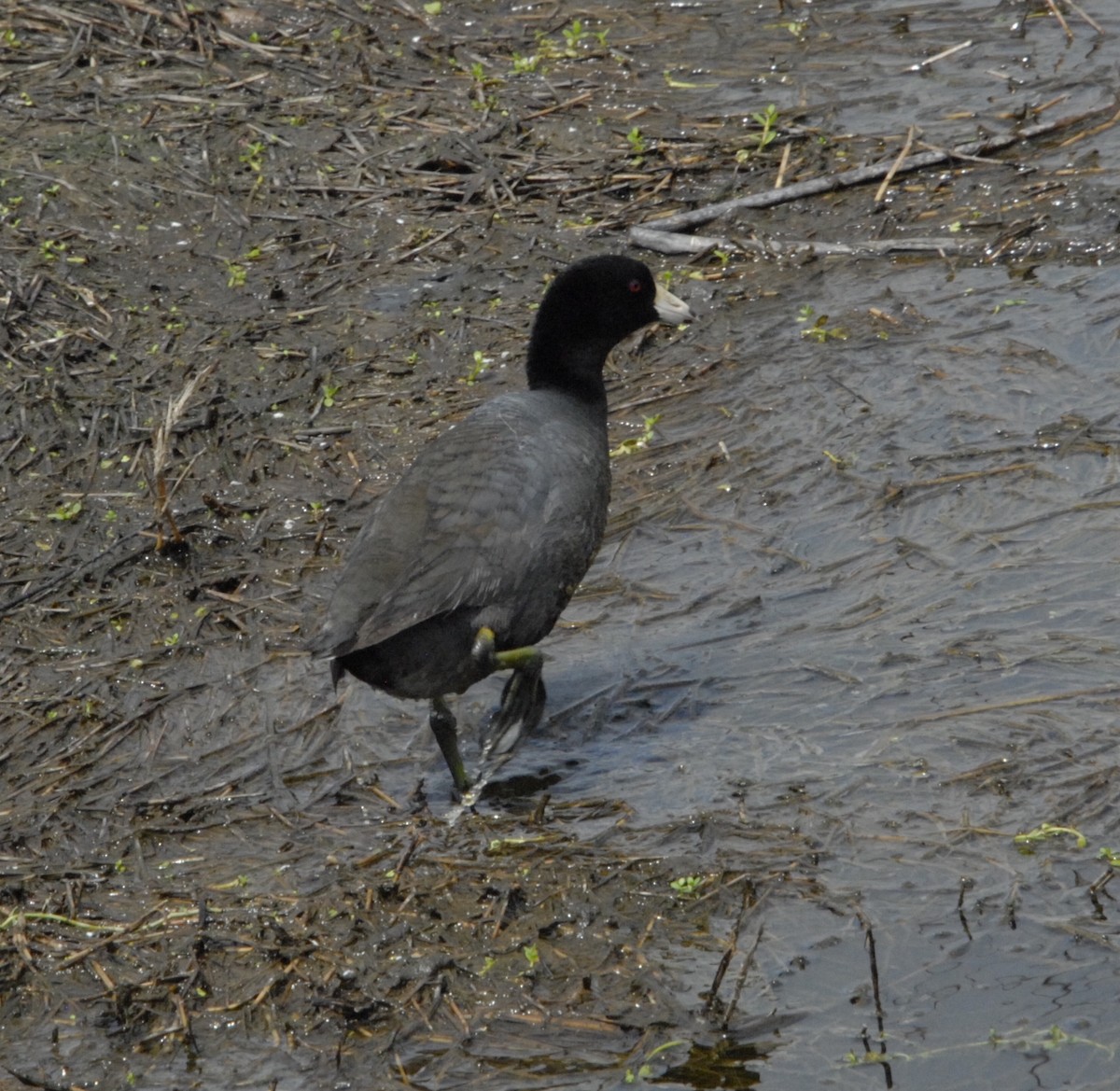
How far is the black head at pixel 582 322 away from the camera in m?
5.57

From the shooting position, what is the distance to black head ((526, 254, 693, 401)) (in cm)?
557

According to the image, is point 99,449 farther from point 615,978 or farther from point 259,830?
point 615,978

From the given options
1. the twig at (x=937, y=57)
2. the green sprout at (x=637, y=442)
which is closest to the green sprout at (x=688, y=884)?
the green sprout at (x=637, y=442)

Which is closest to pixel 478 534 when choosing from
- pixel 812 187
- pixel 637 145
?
pixel 812 187

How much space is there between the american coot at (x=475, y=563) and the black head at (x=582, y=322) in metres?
0.22

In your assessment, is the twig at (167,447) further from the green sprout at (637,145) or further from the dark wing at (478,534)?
the green sprout at (637,145)

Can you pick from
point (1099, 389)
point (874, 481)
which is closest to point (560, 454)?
point (874, 481)

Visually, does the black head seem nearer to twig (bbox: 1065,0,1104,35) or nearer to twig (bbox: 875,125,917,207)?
twig (bbox: 875,125,917,207)

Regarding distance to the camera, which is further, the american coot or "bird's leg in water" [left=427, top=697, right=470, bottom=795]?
"bird's leg in water" [left=427, top=697, right=470, bottom=795]

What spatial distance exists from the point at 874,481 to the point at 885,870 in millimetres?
1927

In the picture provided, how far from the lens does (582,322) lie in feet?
18.4

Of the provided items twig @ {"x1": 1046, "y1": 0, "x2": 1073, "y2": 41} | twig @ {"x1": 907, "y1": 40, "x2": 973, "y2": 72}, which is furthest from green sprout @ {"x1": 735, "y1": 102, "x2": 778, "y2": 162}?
twig @ {"x1": 1046, "y1": 0, "x2": 1073, "y2": 41}

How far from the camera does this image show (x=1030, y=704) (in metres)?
4.62

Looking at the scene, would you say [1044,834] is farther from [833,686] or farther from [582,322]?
[582,322]
